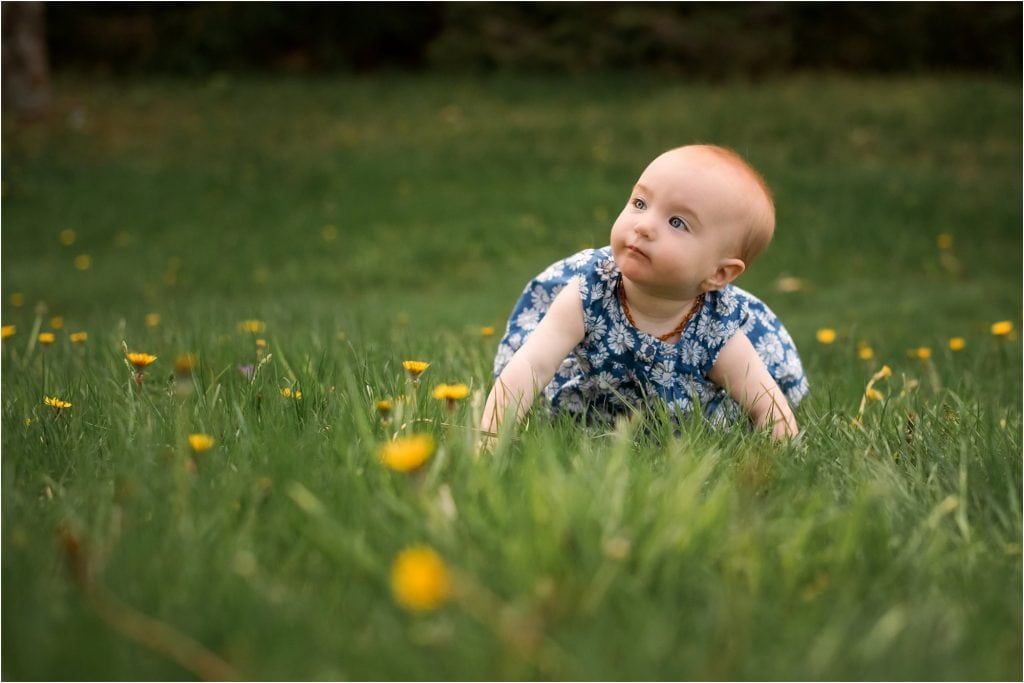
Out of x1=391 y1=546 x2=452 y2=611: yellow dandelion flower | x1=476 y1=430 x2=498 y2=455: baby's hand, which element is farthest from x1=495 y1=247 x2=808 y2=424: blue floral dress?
x1=391 y1=546 x2=452 y2=611: yellow dandelion flower

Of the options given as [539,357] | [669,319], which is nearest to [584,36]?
[669,319]

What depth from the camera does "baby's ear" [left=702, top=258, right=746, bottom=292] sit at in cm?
244

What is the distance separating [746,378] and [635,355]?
298mm

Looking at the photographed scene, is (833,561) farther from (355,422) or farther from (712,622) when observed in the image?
(355,422)

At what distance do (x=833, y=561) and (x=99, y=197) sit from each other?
381 inches

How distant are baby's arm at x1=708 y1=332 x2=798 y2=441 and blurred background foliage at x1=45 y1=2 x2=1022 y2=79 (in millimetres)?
13722

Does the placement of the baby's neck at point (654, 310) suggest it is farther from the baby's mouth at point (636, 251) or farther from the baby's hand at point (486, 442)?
the baby's hand at point (486, 442)

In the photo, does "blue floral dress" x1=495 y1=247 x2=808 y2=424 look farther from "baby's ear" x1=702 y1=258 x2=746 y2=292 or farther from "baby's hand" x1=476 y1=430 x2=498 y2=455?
"baby's hand" x1=476 y1=430 x2=498 y2=455

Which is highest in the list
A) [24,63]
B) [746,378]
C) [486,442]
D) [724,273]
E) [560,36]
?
[560,36]

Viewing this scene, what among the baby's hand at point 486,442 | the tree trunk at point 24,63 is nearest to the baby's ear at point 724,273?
the baby's hand at point 486,442

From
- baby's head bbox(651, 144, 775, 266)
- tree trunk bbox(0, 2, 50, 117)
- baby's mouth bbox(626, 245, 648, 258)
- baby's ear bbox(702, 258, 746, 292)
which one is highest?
baby's head bbox(651, 144, 775, 266)

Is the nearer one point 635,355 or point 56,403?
point 56,403

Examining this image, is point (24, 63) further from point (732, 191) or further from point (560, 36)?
point (732, 191)

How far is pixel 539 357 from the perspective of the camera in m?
2.45
